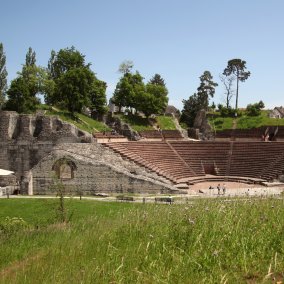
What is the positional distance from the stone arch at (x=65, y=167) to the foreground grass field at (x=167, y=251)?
22697mm

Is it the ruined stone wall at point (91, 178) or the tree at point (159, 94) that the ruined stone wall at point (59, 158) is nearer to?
the ruined stone wall at point (91, 178)

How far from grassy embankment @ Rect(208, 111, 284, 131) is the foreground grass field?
143 ft

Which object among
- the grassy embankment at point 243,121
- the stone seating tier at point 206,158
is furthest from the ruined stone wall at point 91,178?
the grassy embankment at point 243,121

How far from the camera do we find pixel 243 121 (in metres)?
52.7

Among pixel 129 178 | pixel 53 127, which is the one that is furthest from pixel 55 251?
pixel 53 127

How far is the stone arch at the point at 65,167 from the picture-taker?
31.6 m

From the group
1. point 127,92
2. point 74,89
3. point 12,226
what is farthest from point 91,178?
point 127,92

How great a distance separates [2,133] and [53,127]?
4.38m

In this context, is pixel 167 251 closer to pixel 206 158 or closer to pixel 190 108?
pixel 206 158

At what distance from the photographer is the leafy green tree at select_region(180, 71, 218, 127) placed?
62169mm

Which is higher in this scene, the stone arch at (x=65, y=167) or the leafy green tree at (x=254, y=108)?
→ the leafy green tree at (x=254, y=108)

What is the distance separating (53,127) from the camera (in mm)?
37312

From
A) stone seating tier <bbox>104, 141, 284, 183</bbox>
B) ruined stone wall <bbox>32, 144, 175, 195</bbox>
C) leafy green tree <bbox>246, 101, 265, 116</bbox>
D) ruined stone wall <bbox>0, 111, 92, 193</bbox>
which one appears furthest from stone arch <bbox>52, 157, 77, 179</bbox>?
leafy green tree <bbox>246, 101, 265, 116</bbox>

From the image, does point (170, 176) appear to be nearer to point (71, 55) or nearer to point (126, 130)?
point (126, 130)
